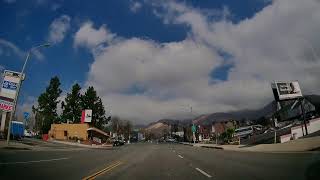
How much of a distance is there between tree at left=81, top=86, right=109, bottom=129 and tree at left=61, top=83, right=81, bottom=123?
3.31 metres

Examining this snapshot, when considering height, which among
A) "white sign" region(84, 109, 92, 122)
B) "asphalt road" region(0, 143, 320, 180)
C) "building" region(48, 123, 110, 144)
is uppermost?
"white sign" region(84, 109, 92, 122)

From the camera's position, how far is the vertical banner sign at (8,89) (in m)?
29.3

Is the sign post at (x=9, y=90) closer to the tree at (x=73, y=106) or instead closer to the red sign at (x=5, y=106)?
the red sign at (x=5, y=106)

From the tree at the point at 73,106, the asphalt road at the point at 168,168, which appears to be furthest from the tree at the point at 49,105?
the asphalt road at the point at 168,168

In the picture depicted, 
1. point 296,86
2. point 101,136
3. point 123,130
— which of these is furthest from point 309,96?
point 123,130

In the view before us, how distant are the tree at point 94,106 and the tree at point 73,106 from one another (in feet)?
10.9

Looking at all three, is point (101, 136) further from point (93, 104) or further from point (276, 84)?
point (276, 84)

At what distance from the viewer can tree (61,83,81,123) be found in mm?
104125

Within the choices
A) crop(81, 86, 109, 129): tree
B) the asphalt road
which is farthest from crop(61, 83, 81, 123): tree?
the asphalt road

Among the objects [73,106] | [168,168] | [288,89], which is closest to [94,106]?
[73,106]

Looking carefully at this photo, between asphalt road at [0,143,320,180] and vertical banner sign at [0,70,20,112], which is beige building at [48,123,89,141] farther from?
asphalt road at [0,143,320,180]

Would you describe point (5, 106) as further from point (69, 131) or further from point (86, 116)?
point (86, 116)

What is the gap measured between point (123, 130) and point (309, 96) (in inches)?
4356

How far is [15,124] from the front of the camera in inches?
2404
